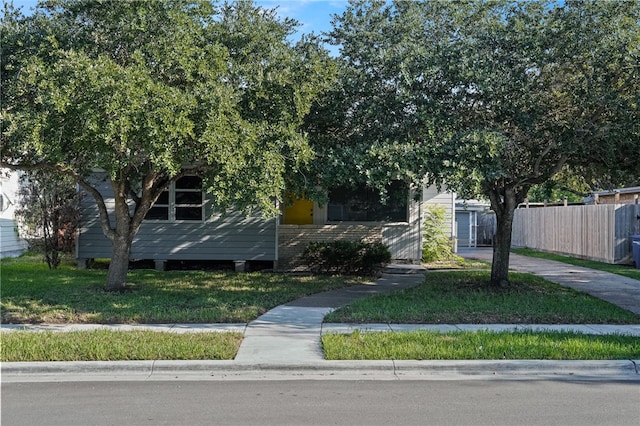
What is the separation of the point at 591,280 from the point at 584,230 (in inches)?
277

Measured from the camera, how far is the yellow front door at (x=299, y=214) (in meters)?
18.9

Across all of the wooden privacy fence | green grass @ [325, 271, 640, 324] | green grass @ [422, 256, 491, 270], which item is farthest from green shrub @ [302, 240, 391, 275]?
the wooden privacy fence

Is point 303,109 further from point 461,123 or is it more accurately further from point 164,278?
point 164,278

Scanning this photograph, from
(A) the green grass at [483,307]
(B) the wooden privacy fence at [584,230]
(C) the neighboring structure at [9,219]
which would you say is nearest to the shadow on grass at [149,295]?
(A) the green grass at [483,307]

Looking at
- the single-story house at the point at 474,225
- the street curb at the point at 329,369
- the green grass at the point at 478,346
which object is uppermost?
the single-story house at the point at 474,225

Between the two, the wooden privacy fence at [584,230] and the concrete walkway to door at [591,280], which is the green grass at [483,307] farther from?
the wooden privacy fence at [584,230]

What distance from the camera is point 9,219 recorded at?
21.3 m

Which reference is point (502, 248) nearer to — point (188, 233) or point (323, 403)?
point (323, 403)

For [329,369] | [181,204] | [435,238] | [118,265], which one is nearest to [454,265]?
[435,238]

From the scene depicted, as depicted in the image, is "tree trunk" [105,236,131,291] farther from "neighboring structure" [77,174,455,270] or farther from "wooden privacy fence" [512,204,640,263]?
"wooden privacy fence" [512,204,640,263]

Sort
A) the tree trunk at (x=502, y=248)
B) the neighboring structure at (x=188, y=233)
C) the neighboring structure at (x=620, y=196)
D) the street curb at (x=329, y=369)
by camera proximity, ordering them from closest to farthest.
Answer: the street curb at (x=329, y=369) → the tree trunk at (x=502, y=248) → the neighboring structure at (x=188, y=233) → the neighboring structure at (x=620, y=196)

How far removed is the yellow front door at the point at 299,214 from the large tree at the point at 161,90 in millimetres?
7767

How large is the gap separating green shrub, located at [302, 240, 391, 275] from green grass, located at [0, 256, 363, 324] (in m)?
0.87

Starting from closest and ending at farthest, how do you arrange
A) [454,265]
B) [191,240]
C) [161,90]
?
1. [161,90]
2. [191,240]
3. [454,265]
